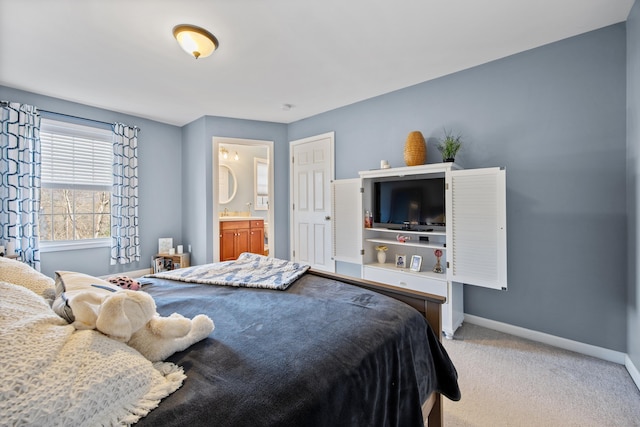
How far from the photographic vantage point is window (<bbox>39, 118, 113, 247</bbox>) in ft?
11.5

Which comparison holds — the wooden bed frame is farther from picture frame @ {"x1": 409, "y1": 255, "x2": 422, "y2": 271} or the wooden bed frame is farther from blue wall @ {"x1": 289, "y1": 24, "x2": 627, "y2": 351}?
blue wall @ {"x1": 289, "y1": 24, "x2": 627, "y2": 351}

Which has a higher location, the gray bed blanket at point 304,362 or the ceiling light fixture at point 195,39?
the ceiling light fixture at point 195,39

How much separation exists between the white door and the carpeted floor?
7.03 ft

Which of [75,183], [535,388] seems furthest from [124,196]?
[535,388]

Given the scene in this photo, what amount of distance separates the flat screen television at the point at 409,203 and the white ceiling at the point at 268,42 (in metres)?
1.18

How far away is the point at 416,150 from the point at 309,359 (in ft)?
8.22

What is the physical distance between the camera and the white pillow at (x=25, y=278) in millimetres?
1153

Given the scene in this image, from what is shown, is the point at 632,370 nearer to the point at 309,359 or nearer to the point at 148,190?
the point at 309,359

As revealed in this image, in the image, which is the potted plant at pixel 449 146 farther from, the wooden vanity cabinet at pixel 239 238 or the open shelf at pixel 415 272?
the wooden vanity cabinet at pixel 239 238

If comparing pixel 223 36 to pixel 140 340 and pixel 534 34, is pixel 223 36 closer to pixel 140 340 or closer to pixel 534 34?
pixel 140 340

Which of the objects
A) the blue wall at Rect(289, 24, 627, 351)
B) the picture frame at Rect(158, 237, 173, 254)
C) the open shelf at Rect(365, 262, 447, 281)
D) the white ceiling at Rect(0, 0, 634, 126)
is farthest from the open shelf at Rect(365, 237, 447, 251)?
the picture frame at Rect(158, 237, 173, 254)

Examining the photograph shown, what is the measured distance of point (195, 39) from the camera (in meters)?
2.16

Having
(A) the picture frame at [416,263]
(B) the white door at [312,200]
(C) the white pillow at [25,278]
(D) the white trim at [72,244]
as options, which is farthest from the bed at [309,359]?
(D) the white trim at [72,244]

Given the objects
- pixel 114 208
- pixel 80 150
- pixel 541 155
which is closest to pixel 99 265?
pixel 114 208
